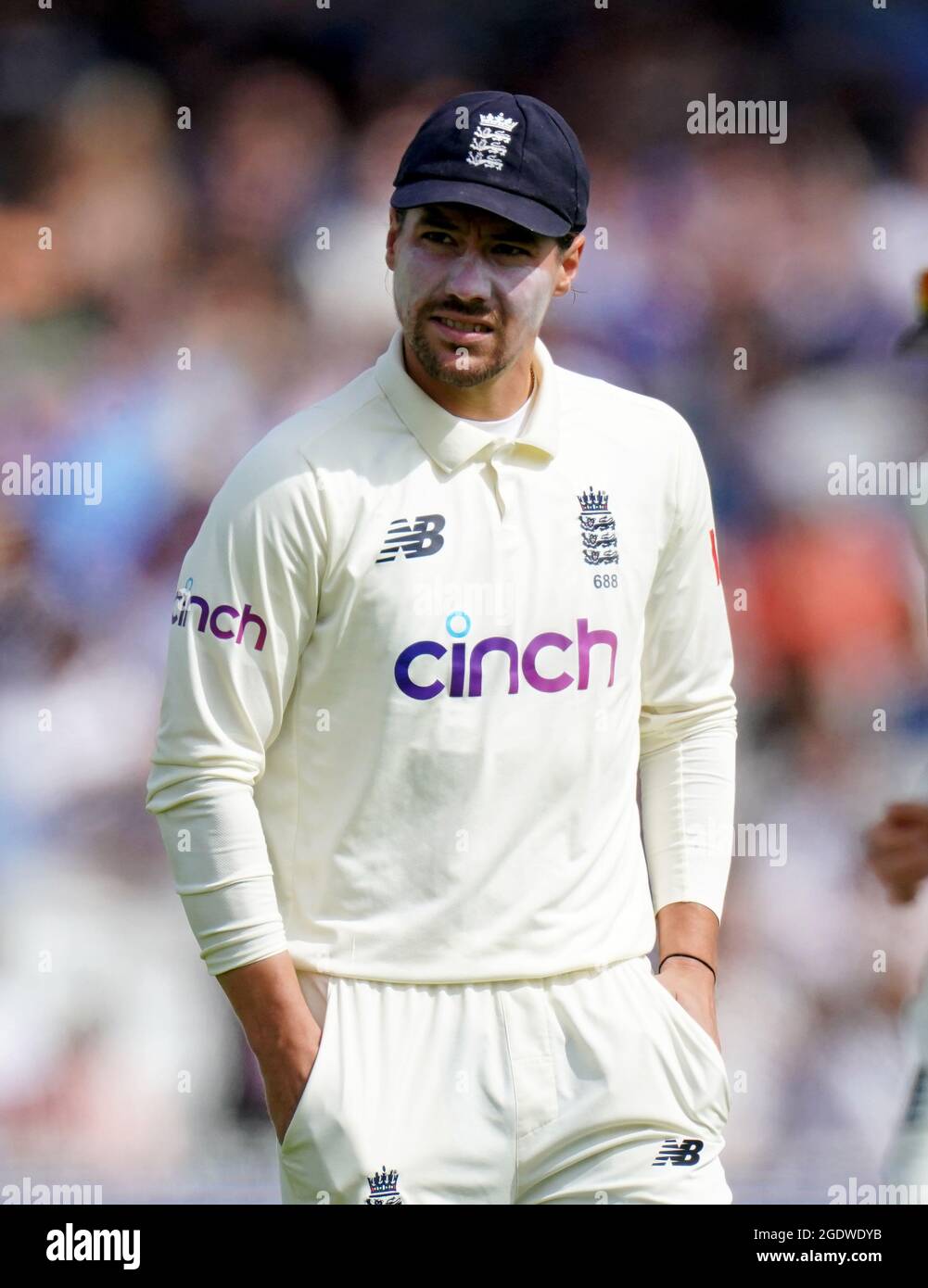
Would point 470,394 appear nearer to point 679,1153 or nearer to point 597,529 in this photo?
point 597,529

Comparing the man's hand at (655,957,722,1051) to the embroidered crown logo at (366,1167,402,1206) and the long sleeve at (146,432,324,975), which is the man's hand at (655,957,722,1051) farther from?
the long sleeve at (146,432,324,975)

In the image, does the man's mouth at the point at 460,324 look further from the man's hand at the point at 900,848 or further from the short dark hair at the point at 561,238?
the man's hand at the point at 900,848

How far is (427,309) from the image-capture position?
174 cm

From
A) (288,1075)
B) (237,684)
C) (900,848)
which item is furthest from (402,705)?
(900,848)

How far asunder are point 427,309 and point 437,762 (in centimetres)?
51

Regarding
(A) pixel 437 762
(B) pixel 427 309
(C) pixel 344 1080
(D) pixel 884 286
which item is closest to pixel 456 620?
(A) pixel 437 762

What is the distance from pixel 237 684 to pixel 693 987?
2.29ft

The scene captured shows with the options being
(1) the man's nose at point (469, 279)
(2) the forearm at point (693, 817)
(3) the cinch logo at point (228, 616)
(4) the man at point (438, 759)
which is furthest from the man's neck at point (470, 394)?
(2) the forearm at point (693, 817)

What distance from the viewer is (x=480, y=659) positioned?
1.72m

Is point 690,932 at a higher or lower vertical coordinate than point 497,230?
lower

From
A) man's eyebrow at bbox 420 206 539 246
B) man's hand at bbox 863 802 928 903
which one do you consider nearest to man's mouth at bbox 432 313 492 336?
man's eyebrow at bbox 420 206 539 246

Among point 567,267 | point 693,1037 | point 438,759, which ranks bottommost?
point 693,1037

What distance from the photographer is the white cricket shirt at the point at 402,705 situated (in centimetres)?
168

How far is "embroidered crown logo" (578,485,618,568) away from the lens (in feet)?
5.90
